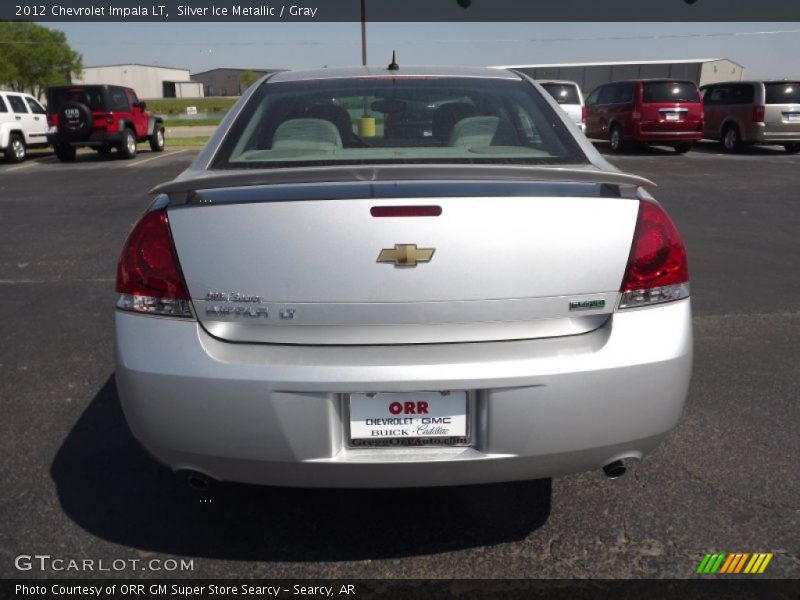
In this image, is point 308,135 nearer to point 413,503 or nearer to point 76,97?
point 413,503

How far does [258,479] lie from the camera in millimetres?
2223

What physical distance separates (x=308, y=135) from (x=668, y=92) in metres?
17.3

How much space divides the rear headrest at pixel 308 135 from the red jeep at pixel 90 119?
56.6ft

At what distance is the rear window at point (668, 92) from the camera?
1802 centimetres

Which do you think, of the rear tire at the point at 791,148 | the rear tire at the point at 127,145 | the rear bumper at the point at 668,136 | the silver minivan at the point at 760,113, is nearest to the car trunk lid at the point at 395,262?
the rear bumper at the point at 668,136

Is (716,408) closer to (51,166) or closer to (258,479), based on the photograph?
(258,479)

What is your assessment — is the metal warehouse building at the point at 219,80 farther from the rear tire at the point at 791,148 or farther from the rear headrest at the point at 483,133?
the rear headrest at the point at 483,133

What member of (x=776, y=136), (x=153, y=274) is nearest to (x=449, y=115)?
(x=153, y=274)

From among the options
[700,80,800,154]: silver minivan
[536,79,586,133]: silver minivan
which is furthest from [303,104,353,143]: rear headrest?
[700,80,800,154]: silver minivan

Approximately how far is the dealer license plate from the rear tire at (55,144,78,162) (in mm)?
18932

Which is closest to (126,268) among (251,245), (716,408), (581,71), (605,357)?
(251,245)

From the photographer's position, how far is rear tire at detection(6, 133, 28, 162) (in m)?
18.2

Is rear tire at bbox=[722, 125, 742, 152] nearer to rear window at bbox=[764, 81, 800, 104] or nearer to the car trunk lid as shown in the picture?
rear window at bbox=[764, 81, 800, 104]

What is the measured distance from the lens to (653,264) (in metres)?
2.24
